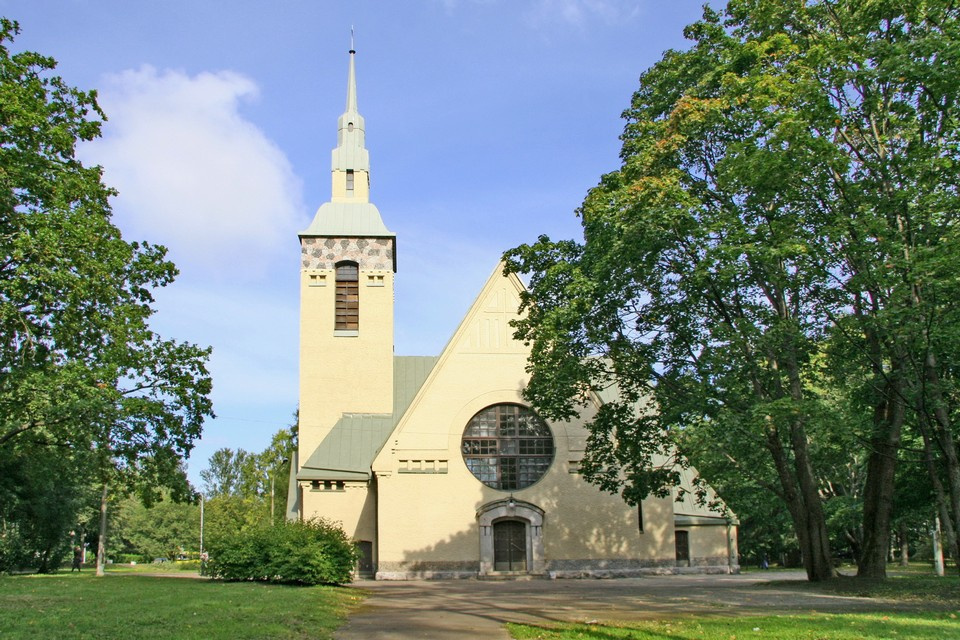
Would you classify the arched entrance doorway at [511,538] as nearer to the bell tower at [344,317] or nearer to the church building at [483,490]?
the church building at [483,490]

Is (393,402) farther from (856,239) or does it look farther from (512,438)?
(856,239)

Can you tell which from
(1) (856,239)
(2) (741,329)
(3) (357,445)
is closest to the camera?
(1) (856,239)

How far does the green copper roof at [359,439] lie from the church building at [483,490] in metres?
0.07

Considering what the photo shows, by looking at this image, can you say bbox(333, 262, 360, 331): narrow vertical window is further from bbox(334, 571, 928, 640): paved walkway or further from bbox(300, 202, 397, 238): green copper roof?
bbox(334, 571, 928, 640): paved walkway

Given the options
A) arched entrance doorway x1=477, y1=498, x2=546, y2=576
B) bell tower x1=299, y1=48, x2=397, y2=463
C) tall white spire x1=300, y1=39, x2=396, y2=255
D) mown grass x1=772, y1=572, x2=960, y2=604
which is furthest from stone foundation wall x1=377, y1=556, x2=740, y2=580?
tall white spire x1=300, y1=39, x2=396, y2=255

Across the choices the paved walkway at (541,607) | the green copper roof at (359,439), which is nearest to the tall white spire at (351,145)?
the green copper roof at (359,439)

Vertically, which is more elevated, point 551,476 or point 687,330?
point 687,330

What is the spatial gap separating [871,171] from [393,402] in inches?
980

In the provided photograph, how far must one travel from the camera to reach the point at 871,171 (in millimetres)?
17500

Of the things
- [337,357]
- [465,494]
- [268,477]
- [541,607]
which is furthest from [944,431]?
[268,477]

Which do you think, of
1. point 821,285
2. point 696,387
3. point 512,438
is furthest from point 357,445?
point 821,285

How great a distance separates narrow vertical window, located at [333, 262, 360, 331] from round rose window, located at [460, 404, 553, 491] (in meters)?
8.47

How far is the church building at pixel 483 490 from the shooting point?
3178 cm

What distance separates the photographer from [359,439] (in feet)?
118
